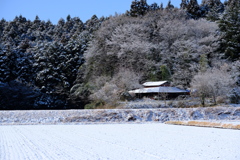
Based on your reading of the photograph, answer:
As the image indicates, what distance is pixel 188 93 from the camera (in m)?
30.1

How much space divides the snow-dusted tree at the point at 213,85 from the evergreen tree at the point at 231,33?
6503mm

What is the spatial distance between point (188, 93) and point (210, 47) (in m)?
8.13

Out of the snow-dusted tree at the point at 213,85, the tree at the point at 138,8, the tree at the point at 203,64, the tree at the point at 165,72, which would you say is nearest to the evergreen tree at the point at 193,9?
the tree at the point at 138,8

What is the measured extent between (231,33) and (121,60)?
15352mm

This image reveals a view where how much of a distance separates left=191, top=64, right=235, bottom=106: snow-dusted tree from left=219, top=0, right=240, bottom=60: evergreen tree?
6503 mm

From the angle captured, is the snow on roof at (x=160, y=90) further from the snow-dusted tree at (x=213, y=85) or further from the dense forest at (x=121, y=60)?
the snow-dusted tree at (x=213, y=85)

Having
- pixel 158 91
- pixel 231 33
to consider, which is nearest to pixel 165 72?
pixel 158 91

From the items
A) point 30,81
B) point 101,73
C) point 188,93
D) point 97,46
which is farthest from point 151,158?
point 30,81

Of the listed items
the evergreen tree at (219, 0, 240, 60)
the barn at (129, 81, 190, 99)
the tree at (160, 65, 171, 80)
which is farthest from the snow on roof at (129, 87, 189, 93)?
the evergreen tree at (219, 0, 240, 60)

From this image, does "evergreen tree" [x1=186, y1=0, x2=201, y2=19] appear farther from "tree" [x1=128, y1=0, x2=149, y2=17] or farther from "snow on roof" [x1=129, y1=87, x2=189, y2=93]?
"snow on roof" [x1=129, y1=87, x2=189, y2=93]

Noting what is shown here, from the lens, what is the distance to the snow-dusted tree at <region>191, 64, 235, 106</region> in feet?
86.0

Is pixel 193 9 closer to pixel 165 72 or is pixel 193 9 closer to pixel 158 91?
pixel 165 72

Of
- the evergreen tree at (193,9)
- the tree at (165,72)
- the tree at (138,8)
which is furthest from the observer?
the evergreen tree at (193,9)

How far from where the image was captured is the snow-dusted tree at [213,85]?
26203 mm
